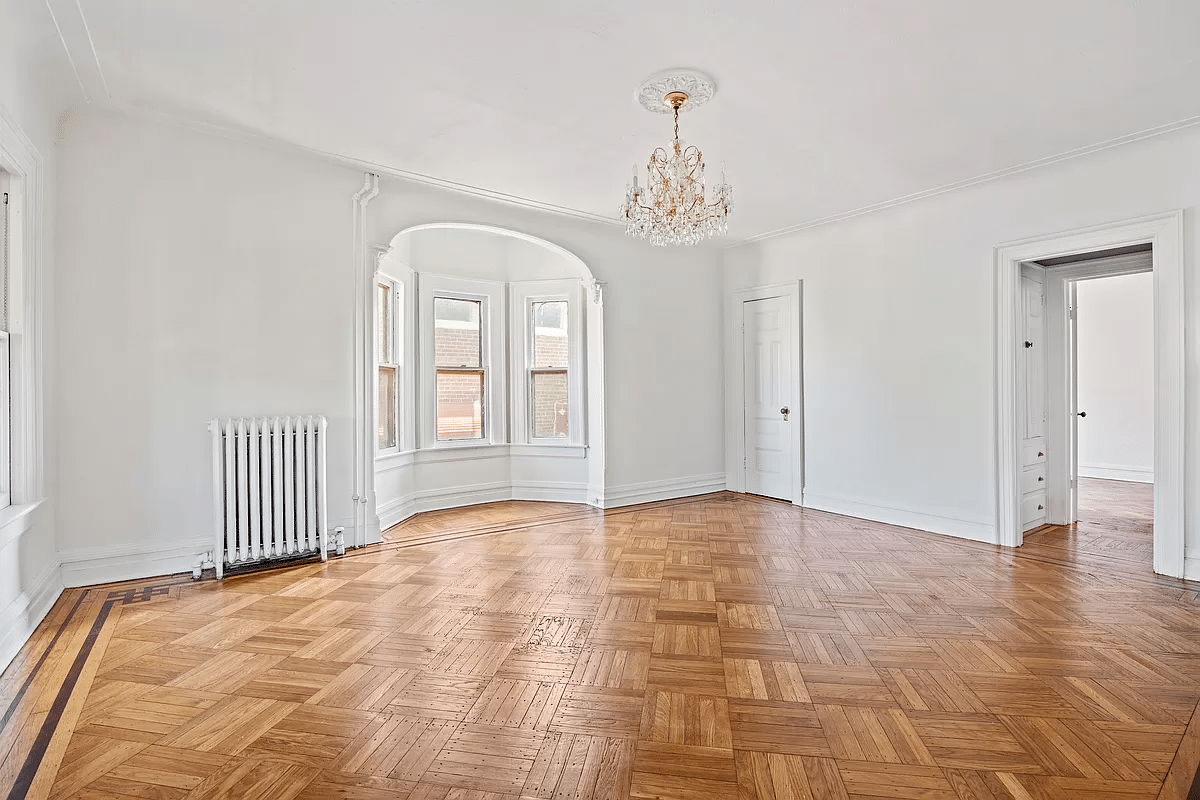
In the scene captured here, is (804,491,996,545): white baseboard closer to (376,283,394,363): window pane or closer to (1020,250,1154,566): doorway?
(1020,250,1154,566): doorway

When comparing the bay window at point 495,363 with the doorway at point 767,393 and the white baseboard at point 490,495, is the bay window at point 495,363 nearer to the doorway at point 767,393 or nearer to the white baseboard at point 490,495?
the white baseboard at point 490,495

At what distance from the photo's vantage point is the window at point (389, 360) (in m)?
5.65

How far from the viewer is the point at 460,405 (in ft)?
21.0

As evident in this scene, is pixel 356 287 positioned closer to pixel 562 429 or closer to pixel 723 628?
pixel 562 429

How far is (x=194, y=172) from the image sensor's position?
3.85 m

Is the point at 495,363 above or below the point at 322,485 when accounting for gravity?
above

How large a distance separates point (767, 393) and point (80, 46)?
5.68 m

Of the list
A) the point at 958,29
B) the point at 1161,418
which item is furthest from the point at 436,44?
the point at 1161,418

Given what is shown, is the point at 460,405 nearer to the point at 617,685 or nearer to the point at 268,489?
the point at 268,489

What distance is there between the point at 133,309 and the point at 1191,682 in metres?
5.33

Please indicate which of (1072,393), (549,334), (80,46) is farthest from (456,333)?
(1072,393)

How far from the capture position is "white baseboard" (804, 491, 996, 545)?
4.76 m

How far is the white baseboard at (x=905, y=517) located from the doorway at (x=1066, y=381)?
142 mm

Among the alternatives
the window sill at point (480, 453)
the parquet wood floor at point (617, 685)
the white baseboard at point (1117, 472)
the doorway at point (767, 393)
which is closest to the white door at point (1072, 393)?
the parquet wood floor at point (617, 685)
